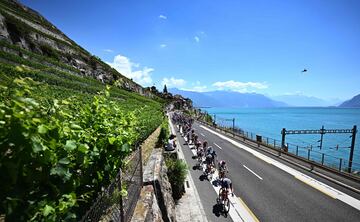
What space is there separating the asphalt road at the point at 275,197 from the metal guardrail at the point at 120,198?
21.7 ft

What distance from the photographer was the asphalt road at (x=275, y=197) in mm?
11398

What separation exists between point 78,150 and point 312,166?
2057cm

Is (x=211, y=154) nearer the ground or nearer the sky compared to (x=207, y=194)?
nearer the sky

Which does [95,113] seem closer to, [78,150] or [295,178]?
[78,150]

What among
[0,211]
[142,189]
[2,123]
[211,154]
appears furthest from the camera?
[211,154]

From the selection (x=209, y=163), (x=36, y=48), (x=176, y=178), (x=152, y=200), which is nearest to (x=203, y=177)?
(x=209, y=163)

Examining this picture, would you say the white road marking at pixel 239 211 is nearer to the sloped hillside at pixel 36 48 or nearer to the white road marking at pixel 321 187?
the white road marking at pixel 321 187

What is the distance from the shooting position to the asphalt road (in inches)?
449

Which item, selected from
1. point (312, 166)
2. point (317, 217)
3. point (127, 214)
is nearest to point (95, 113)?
point (127, 214)

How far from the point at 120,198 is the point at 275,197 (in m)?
11.7

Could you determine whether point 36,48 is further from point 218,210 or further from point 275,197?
point 275,197

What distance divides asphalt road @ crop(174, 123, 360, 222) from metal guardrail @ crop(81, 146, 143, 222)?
662 centimetres

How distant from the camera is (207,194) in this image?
14.6m

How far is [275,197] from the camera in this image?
44.4 feet
